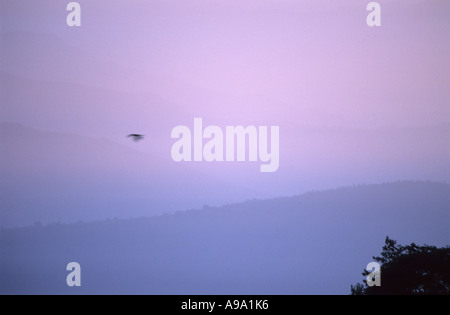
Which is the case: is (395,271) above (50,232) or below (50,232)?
below
